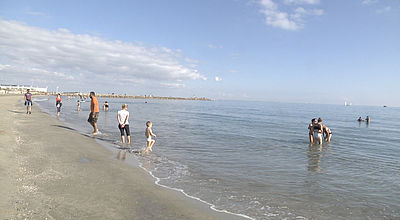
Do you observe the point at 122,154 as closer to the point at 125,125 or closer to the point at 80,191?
the point at 125,125

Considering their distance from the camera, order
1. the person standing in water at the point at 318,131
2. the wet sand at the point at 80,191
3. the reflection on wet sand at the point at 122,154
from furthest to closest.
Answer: the person standing in water at the point at 318,131
the reflection on wet sand at the point at 122,154
the wet sand at the point at 80,191

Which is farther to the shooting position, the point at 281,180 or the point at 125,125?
the point at 125,125

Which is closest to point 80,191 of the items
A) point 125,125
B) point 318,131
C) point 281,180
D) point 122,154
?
point 122,154

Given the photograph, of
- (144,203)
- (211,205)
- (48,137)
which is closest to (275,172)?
(211,205)

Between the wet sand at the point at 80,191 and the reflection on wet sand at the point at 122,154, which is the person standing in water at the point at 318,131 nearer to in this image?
the reflection on wet sand at the point at 122,154

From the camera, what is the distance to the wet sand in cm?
412

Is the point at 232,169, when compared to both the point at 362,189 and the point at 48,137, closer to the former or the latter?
the point at 362,189

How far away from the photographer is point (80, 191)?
5031mm

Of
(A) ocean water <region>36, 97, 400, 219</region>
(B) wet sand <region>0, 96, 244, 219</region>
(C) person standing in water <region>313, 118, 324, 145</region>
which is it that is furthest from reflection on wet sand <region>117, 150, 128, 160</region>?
(C) person standing in water <region>313, 118, 324, 145</region>

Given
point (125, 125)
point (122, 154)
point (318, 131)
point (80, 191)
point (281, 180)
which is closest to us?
point (80, 191)

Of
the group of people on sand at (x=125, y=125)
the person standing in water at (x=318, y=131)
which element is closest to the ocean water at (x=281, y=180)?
the group of people on sand at (x=125, y=125)

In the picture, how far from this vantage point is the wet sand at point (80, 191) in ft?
13.5

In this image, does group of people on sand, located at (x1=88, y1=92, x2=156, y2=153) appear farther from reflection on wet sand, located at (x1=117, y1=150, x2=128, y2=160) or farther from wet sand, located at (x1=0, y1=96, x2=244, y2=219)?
wet sand, located at (x1=0, y1=96, x2=244, y2=219)

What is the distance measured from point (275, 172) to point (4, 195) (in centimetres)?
727
